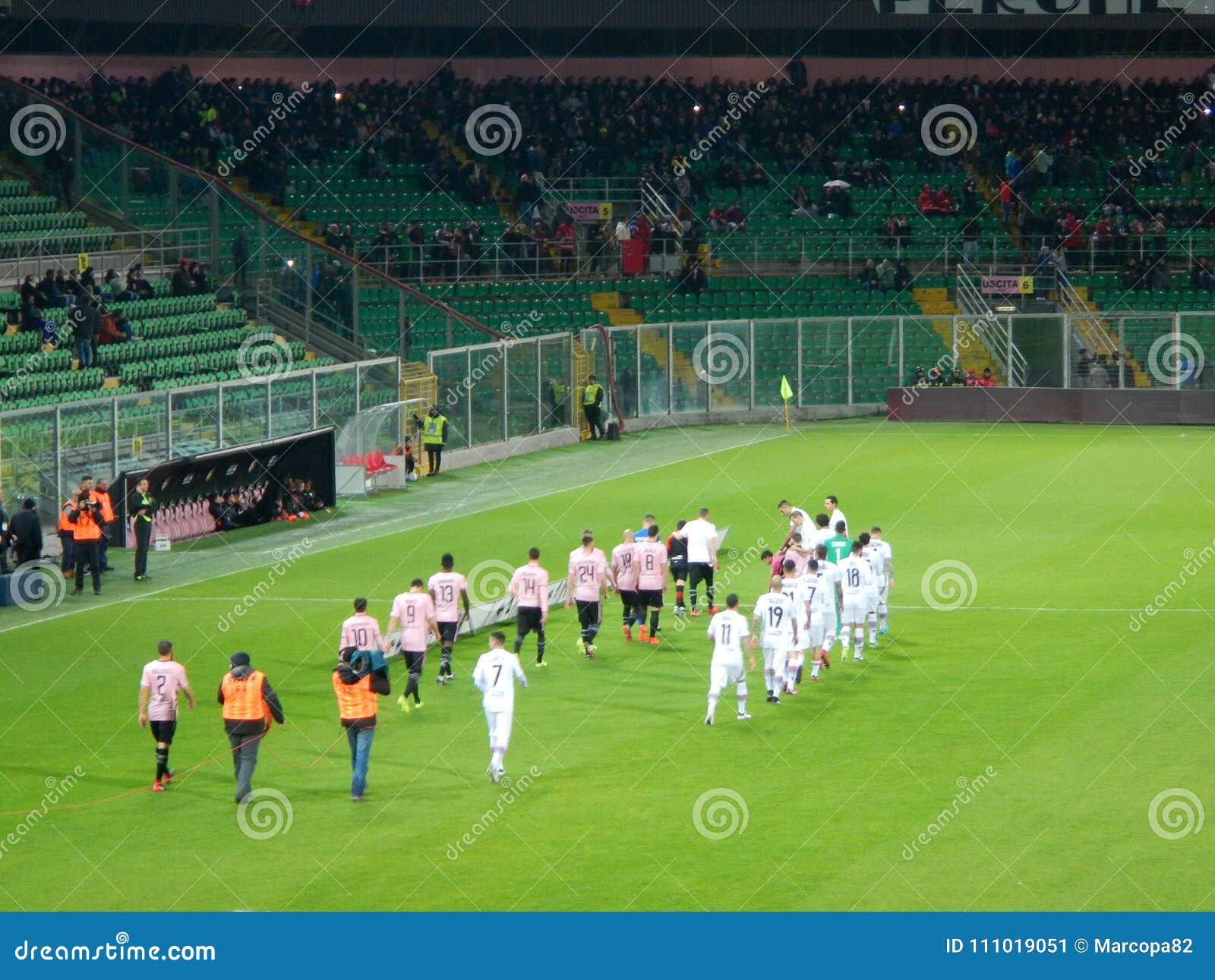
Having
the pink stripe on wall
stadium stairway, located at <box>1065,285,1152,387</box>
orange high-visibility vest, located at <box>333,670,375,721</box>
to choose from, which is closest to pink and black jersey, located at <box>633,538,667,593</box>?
orange high-visibility vest, located at <box>333,670,375,721</box>

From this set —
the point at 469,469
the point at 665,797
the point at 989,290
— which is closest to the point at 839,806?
the point at 665,797

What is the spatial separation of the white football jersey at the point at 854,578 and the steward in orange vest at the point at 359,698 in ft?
26.0

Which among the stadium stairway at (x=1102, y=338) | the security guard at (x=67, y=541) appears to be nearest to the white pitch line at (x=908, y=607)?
the security guard at (x=67, y=541)

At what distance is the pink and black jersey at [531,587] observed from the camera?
79.0 feet

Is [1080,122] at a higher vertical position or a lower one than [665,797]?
higher

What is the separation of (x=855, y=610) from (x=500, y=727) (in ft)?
23.3

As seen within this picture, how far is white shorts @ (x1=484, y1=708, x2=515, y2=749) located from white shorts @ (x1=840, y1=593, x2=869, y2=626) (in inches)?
271

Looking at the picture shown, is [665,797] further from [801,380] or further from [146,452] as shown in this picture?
[801,380]

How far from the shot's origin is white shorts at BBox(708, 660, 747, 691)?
21.5m

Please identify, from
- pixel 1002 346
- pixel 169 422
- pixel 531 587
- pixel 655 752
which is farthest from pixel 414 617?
pixel 1002 346

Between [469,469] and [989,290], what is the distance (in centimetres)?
1864

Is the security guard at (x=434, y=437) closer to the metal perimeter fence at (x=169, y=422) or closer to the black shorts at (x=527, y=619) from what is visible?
the metal perimeter fence at (x=169, y=422)

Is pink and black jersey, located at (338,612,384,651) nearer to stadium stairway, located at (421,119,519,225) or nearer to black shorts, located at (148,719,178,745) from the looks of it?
black shorts, located at (148,719,178,745)

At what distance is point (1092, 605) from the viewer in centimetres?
2828
